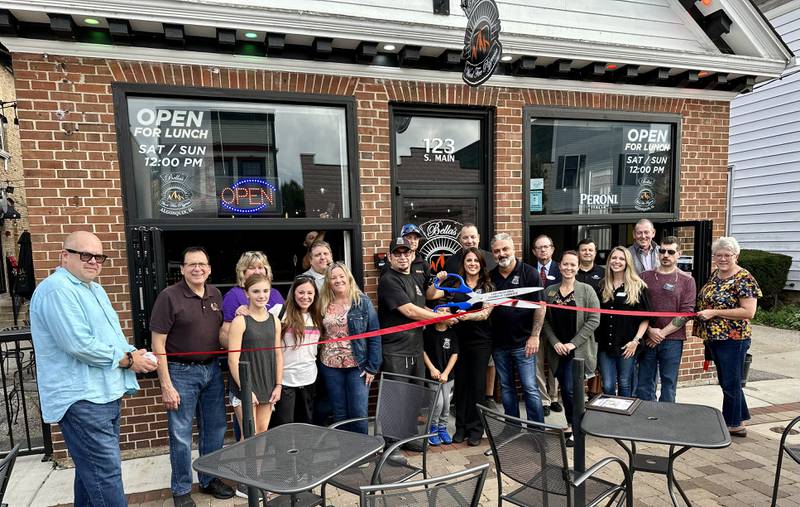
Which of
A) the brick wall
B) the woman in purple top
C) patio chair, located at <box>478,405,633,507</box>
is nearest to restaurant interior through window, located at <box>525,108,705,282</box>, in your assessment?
the brick wall

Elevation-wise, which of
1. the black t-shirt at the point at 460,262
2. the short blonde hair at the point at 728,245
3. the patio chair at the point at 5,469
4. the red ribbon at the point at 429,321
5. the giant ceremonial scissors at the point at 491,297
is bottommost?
the patio chair at the point at 5,469

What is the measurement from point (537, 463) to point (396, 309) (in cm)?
185

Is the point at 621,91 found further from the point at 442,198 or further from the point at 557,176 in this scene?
the point at 442,198

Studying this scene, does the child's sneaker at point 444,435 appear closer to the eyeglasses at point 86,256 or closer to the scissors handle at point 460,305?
the scissors handle at point 460,305

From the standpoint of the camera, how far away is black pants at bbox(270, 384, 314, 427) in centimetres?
347

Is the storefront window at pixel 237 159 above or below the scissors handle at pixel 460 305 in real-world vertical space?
above

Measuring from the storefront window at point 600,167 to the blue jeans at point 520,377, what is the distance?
5.89 feet

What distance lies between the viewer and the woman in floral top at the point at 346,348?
3666 millimetres

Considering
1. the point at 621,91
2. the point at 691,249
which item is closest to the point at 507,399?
the point at 691,249

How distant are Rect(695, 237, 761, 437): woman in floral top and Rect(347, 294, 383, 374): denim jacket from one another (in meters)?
2.93

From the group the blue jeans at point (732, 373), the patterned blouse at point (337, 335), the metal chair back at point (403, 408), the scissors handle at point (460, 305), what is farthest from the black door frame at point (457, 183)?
the blue jeans at point (732, 373)

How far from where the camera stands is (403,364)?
388 cm

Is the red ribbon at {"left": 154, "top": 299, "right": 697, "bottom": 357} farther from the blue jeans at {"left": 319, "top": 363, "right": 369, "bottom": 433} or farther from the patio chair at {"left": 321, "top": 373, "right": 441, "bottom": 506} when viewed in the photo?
the patio chair at {"left": 321, "top": 373, "right": 441, "bottom": 506}

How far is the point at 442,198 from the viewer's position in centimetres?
495
